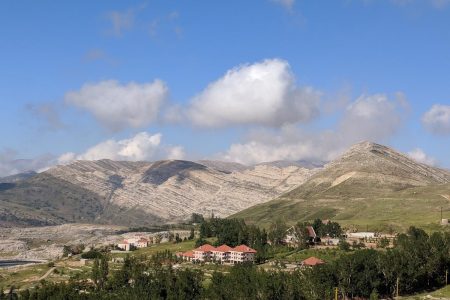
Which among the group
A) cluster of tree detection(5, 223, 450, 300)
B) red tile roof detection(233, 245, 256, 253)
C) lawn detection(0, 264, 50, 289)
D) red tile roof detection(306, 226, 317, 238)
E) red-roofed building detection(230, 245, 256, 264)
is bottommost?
lawn detection(0, 264, 50, 289)

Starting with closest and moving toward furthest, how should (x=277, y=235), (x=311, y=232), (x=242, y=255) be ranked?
(x=242, y=255), (x=277, y=235), (x=311, y=232)

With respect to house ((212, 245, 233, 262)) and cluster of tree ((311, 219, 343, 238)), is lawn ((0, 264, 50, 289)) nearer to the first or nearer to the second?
house ((212, 245, 233, 262))

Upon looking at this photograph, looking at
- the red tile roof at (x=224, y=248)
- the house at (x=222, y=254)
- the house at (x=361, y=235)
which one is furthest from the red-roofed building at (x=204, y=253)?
the house at (x=361, y=235)

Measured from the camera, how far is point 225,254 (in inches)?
6334

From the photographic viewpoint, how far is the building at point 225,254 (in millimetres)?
155000

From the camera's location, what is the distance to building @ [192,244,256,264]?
509ft

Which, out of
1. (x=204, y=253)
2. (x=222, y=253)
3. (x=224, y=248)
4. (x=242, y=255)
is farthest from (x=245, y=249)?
(x=204, y=253)

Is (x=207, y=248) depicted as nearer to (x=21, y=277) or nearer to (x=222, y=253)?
(x=222, y=253)

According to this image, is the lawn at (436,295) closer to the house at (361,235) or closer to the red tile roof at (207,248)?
the red tile roof at (207,248)

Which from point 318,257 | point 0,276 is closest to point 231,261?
point 318,257

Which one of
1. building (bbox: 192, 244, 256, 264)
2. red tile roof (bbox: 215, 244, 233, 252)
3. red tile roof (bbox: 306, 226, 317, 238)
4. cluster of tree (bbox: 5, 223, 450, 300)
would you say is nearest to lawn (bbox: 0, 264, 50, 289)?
cluster of tree (bbox: 5, 223, 450, 300)

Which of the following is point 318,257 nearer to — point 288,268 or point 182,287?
point 288,268

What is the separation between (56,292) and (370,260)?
198 feet

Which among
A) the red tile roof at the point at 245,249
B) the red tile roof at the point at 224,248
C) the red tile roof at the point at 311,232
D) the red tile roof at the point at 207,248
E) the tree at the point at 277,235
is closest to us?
the red tile roof at the point at 245,249
